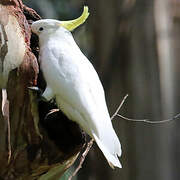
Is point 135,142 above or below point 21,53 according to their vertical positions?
below

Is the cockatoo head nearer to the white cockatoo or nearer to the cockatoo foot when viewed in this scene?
the white cockatoo

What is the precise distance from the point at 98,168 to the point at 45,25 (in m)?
1.07

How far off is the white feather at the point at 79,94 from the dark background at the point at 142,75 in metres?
0.81

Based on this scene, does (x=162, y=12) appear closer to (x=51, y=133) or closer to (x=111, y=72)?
(x=111, y=72)

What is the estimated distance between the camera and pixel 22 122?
1.24 metres

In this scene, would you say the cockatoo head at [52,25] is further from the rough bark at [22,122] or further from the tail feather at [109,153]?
the tail feather at [109,153]

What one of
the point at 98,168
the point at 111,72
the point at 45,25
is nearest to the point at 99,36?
the point at 111,72

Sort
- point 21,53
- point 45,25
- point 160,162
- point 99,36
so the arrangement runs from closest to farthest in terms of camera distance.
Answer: point 21,53
point 45,25
point 160,162
point 99,36

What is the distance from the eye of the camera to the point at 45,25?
1.35 meters

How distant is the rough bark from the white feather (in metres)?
0.04

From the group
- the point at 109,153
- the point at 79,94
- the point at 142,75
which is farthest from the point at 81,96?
the point at 142,75

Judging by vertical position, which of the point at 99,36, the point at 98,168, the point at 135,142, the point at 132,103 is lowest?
the point at 98,168

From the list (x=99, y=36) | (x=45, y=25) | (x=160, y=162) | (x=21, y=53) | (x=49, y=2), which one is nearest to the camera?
(x=21, y=53)

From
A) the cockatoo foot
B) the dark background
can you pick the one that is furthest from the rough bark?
the dark background
